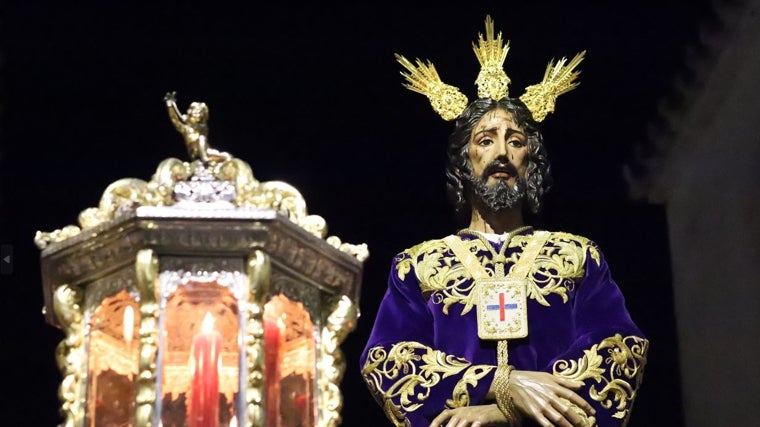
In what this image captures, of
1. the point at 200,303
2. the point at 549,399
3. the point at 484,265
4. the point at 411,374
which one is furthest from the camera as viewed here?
the point at 200,303

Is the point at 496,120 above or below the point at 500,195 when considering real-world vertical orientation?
above

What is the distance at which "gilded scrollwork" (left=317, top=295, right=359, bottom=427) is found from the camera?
14.0ft

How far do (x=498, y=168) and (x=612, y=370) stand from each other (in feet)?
1.94

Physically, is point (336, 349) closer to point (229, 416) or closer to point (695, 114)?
point (229, 416)

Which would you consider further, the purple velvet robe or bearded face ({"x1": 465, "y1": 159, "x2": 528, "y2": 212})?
bearded face ({"x1": 465, "y1": 159, "x2": 528, "y2": 212})

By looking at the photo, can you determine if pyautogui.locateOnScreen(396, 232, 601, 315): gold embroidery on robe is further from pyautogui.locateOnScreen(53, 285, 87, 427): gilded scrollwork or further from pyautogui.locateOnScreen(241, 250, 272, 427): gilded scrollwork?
pyautogui.locateOnScreen(53, 285, 87, 427): gilded scrollwork

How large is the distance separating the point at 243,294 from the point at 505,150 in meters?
0.69

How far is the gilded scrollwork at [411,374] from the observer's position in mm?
3883

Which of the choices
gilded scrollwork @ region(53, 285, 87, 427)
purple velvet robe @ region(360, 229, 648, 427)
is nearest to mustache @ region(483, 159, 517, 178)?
purple velvet robe @ region(360, 229, 648, 427)

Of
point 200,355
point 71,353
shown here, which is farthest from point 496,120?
point 71,353

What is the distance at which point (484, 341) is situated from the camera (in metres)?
3.98

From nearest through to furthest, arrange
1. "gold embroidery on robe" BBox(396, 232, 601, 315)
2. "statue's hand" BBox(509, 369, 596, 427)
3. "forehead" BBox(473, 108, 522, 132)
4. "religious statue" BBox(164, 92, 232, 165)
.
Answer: "statue's hand" BBox(509, 369, 596, 427) < "gold embroidery on robe" BBox(396, 232, 601, 315) < "forehead" BBox(473, 108, 522, 132) < "religious statue" BBox(164, 92, 232, 165)

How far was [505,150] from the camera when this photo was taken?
422 cm

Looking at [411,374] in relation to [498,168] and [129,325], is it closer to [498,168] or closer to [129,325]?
[498,168]
